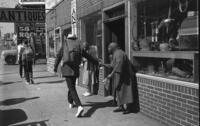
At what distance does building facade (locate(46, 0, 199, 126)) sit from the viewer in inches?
185

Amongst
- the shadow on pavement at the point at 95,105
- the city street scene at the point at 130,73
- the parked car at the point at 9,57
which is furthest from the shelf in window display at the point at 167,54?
the parked car at the point at 9,57

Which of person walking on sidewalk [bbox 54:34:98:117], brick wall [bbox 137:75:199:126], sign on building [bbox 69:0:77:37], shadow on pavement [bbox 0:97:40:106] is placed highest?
sign on building [bbox 69:0:77:37]

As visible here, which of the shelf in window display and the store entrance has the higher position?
the store entrance

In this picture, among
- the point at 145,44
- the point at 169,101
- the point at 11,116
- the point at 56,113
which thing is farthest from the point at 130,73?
the point at 11,116

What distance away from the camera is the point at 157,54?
18.6 feet

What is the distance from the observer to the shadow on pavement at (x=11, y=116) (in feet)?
19.6

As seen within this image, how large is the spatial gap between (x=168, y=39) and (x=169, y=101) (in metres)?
1.15

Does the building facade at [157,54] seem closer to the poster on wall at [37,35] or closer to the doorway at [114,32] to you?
the doorway at [114,32]

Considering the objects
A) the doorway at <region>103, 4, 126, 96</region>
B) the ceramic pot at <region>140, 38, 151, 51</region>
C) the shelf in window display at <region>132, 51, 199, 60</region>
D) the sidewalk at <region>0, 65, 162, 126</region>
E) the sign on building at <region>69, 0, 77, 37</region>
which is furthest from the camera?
the sign on building at <region>69, 0, 77, 37</region>

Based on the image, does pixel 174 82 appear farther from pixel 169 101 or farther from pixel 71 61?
pixel 71 61

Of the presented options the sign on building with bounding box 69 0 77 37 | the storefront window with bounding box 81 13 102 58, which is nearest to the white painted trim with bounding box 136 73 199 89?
the storefront window with bounding box 81 13 102 58

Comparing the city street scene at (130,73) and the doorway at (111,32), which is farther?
the doorway at (111,32)

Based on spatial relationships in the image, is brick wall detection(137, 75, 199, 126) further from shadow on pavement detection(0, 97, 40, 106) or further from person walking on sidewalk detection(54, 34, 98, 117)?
shadow on pavement detection(0, 97, 40, 106)

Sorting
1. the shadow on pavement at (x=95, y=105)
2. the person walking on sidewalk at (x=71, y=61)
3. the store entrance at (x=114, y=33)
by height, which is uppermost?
the store entrance at (x=114, y=33)
